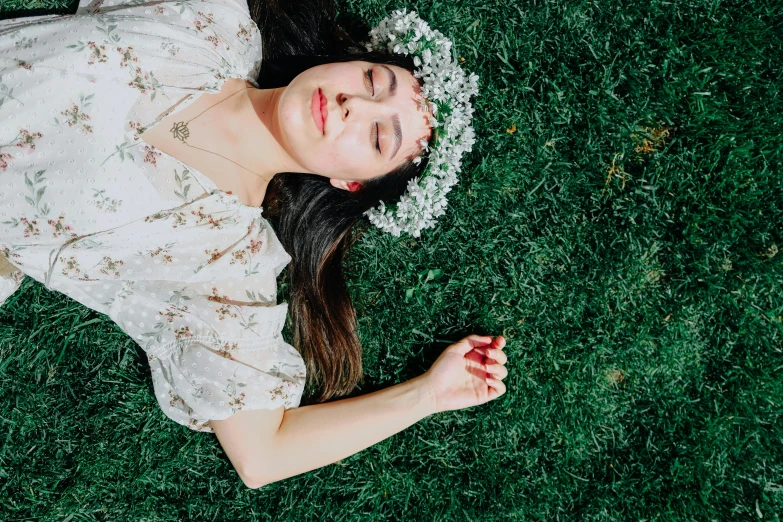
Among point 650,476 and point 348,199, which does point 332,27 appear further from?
point 650,476

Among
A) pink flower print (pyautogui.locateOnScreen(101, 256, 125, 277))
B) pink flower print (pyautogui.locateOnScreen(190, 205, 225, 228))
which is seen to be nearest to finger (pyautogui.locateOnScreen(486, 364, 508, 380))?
pink flower print (pyautogui.locateOnScreen(190, 205, 225, 228))

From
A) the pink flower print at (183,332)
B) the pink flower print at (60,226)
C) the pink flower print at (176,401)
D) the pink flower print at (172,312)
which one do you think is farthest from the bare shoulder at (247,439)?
the pink flower print at (60,226)

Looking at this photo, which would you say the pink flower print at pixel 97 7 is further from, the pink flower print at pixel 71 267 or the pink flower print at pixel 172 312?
the pink flower print at pixel 172 312

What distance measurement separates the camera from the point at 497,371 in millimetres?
4176

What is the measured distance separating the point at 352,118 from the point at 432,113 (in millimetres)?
543

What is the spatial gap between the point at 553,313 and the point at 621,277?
56cm

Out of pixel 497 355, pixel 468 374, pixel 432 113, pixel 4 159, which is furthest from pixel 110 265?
pixel 497 355

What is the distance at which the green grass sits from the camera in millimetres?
4211

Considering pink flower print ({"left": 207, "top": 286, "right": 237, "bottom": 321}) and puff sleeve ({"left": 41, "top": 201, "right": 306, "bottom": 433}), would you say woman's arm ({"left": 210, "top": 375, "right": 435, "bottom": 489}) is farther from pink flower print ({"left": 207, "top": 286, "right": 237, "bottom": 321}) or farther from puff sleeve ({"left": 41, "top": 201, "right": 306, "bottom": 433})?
pink flower print ({"left": 207, "top": 286, "right": 237, "bottom": 321})

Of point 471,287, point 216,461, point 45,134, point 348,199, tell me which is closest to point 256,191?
point 348,199

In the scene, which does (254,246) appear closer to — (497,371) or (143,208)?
(143,208)

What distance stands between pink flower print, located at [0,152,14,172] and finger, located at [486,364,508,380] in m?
3.31

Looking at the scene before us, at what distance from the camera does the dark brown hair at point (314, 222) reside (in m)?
4.24

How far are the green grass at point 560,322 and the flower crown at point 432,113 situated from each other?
19.7 inches
